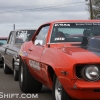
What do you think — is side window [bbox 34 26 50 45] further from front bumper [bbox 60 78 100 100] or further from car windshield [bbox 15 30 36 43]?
car windshield [bbox 15 30 36 43]

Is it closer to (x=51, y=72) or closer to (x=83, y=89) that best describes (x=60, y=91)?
(x=51, y=72)

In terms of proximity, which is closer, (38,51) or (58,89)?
(58,89)

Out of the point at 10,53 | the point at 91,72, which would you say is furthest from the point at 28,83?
the point at 10,53

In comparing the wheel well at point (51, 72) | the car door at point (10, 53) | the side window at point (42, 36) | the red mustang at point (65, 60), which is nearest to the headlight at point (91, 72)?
the red mustang at point (65, 60)

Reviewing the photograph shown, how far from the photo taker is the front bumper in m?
5.55

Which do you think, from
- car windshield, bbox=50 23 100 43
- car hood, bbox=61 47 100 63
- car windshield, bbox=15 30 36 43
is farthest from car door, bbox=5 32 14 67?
car hood, bbox=61 47 100 63

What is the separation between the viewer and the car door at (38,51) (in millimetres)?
7466

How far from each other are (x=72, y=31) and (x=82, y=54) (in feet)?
5.82

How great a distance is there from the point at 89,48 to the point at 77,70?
0.98m

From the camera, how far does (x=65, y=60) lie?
233 inches

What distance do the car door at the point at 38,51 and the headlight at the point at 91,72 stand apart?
1.72 meters

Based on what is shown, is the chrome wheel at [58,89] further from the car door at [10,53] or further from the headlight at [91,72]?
the car door at [10,53]

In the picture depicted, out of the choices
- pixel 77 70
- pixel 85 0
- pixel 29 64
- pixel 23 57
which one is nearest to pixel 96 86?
pixel 77 70

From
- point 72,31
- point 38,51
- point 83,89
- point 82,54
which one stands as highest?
point 72,31
